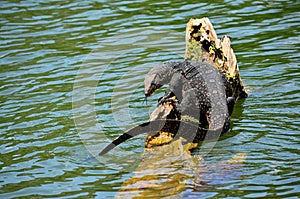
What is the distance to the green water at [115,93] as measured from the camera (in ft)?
23.8

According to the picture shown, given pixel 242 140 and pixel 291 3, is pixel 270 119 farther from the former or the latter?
pixel 291 3

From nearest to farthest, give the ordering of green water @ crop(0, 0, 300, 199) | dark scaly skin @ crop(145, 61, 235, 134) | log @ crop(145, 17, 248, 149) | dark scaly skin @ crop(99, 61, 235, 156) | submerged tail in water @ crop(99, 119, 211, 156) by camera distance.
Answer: green water @ crop(0, 0, 300, 199) → submerged tail in water @ crop(99, 119, 211, 156) → dark scaly skin @ crop(99, 61, 235, 156) → dark scaly skin @ crop(145, 61, 235, 134) → log @ crop(145, 17, 248, 149)

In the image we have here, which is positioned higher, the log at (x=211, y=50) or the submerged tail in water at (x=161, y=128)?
the log at (x=211, y=50)

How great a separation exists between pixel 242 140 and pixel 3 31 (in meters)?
7.64

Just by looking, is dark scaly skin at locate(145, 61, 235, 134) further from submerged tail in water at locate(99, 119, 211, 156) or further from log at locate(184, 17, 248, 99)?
log at locate(184, 17, 248, 99)

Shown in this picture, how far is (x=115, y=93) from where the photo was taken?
10.5 metres

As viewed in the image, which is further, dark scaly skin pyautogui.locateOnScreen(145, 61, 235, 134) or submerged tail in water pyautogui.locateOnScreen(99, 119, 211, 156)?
dark scaly skin pyautogui.locateOnScreen(145, 61, 235, 134)

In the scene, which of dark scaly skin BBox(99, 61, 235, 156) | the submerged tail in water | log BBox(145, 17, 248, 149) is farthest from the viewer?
log BBox(145, 17, 248, 149)

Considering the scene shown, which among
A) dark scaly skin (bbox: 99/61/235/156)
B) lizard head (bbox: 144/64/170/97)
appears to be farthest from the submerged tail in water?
lizard head (bbox: 144/64/170/97)

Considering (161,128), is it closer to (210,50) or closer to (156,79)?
(156,79)

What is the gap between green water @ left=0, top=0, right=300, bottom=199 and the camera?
23.8 feet

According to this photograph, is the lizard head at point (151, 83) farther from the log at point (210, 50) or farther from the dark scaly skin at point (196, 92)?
Result: the log at point (210, 50)

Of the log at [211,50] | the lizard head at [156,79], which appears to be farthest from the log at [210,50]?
the lizard head at [156,79]

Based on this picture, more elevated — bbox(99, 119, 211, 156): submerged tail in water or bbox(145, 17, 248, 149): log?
bbox(145, 17, 248, 149): log
